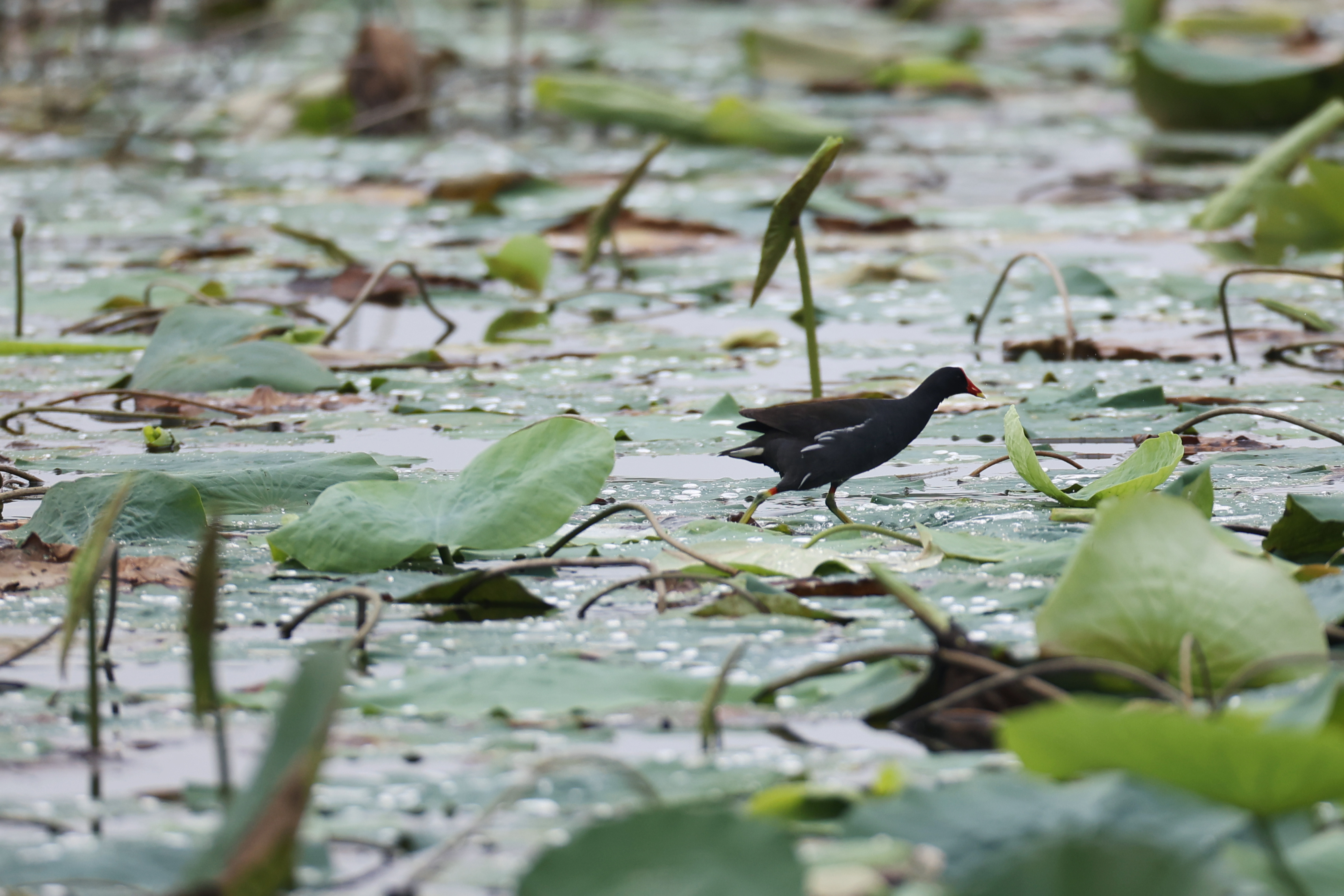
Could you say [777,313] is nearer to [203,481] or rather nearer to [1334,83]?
[203,481]

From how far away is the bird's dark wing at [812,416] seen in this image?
1502 mm

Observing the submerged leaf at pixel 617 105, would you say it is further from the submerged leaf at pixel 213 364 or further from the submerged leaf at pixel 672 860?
the submerged leaf at pixel 672 860

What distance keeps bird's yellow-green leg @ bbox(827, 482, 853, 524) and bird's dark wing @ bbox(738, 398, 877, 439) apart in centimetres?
5

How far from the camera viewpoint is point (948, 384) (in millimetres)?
1630

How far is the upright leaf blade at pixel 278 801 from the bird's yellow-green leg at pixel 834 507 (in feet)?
2.71

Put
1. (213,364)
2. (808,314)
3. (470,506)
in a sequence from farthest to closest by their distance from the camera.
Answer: (213,364) → (808,314) → (470,506)

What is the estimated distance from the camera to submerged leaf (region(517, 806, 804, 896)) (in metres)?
0.69

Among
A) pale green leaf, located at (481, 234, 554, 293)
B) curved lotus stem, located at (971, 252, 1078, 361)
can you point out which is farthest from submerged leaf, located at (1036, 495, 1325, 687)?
pale green leaf, located at (481, 234, 554, 293)

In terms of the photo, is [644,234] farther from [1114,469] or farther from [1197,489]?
[1197,489]

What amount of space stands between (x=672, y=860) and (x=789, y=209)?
3.78 ft

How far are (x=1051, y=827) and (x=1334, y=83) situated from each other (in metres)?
4.64

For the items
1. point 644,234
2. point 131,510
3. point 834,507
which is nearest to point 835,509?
point 834,507

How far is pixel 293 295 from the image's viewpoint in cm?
303

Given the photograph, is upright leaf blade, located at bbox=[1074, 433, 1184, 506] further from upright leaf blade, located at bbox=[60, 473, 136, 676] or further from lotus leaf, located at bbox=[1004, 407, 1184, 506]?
upright leaf blade, located at bbox=[60, 473, 136, 676]
